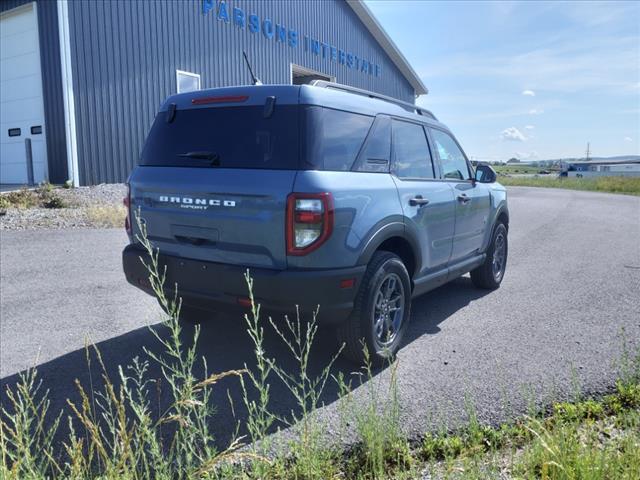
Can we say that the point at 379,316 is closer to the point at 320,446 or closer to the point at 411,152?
the point at 320,446

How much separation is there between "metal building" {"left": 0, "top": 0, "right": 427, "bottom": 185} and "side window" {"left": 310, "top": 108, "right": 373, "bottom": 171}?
38.0ft

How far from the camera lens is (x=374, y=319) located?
12.9ft

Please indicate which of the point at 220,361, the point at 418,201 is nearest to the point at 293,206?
the point at 418,201

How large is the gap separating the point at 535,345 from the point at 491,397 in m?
1.22

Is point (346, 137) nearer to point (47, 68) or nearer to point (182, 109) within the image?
point (182, 109)

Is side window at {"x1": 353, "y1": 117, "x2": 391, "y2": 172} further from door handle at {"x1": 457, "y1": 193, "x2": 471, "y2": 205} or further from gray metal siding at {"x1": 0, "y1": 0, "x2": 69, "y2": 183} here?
gray metal siding at {"x1": 0, "y1": 0, "x2": 69, "y2": 183}

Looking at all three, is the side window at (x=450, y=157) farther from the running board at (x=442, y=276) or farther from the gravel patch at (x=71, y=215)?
the gravel patch at (x=71, y=215)

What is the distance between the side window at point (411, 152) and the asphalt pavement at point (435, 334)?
4.94 ft

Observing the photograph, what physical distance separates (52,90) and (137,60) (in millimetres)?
2533

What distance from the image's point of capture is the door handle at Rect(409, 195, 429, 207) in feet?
14.3

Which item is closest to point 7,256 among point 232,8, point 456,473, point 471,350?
point 471,350

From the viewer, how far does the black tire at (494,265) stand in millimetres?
6375

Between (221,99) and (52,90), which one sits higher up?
(52,90)

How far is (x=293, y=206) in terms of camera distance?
341 centimetres
